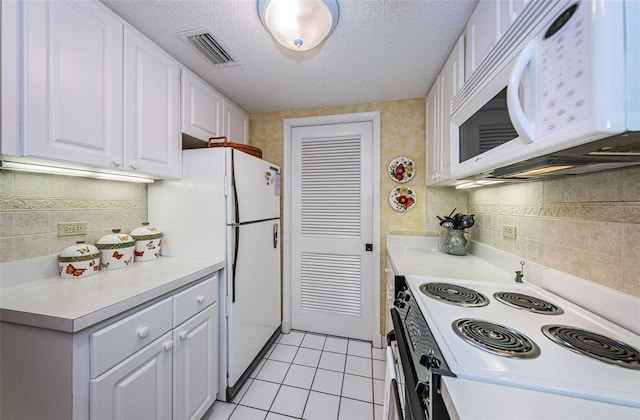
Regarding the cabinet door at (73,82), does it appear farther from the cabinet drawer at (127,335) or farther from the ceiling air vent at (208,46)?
the cabinet drawer at (127,335)

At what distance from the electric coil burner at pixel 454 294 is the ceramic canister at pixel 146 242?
65.5 inches

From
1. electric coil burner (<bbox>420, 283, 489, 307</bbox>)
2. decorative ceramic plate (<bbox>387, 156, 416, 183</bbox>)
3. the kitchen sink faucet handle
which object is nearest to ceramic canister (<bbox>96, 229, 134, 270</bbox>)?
electric coil burner (<bbox>420, 283, 489, 307</bbox>)

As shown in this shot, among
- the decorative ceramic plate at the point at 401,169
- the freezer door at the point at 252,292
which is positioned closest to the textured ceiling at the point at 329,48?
the decorative ceramic plate at the point at 401,169

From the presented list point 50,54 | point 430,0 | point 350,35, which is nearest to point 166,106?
point 50,54

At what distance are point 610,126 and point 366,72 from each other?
153cm

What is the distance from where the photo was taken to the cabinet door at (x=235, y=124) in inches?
83.2

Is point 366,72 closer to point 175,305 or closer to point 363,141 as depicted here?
point 363,141

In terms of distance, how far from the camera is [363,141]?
2.30 m

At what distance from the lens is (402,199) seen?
2191 mm

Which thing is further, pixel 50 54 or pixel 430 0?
pixel 430 0

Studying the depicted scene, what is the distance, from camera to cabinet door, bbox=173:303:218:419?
1228 mm

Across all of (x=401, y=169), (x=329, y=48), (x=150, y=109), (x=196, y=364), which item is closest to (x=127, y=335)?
(x=196, y=364)

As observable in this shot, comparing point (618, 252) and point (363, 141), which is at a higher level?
point (363, 141)

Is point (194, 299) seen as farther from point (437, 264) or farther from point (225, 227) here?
point (437, 264)
